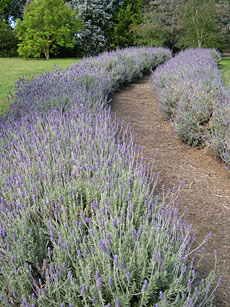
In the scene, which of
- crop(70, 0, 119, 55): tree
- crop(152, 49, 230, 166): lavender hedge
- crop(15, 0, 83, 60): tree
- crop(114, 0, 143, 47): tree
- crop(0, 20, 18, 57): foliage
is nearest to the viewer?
crop(152, 49, 230, 166): lavender hedge

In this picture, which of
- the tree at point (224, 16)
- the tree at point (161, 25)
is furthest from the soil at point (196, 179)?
the tree at point (224, 16)

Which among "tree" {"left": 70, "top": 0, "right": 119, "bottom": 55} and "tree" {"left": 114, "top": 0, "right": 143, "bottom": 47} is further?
"tree" {"left": 114, "top": 0, "right": 143, "bottom": 47}

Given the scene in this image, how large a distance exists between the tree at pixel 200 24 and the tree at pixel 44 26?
679 centimetres

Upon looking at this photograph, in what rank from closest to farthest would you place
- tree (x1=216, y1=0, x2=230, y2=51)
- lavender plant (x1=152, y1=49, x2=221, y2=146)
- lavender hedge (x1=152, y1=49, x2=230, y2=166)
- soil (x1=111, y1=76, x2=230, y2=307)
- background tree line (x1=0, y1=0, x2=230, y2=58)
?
soil (x1=111, y1=76, x2=230, y2=307) < lavender hedge (x1=152, y1=49, x2=230, y2=166) < lavender plant (x1=152, y1=49, x2=221, y2=146) < background tree line (x1=0, y1=0, x2=230, y2=58) < tree (x1=216, y1=0, x2=230, y2=51)

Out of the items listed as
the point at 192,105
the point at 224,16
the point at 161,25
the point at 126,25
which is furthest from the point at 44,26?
the point at 192,105

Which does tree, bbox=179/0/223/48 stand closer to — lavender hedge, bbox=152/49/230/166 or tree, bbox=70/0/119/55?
tree, bbox=70/0/119/55

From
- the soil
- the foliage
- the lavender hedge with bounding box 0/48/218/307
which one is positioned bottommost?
the soil

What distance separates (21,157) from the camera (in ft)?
9.54

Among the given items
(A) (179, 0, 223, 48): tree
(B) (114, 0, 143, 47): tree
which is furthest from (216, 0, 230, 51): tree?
(B) (114, 0, 143, 47): tree

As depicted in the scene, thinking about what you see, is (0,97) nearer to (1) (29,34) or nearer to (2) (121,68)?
(2) (121,68)

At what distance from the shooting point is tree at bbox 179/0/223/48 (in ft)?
59.8

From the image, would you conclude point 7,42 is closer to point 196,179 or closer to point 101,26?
point 101,26

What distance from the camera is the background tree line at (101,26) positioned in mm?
17625

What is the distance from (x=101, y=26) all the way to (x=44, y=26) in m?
7.05
